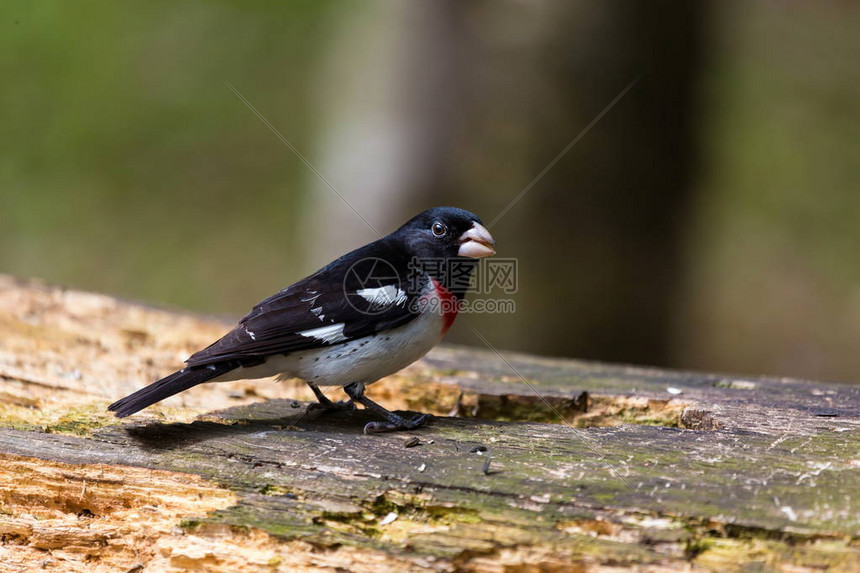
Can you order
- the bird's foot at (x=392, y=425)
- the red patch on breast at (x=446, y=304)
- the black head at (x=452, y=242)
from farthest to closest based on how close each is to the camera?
the black head at (x=452, y=242)
the red patch on breast at (x=446, y=304)
the bird's foot at (x=392, y=425)

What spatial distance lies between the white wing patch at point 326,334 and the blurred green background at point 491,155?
2841 millimetres

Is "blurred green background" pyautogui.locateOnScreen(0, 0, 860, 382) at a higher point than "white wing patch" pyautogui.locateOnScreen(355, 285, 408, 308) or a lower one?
higher

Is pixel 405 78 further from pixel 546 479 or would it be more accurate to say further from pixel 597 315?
pixel 546 479

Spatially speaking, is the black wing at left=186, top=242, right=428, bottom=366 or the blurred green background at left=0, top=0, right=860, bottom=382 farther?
the blurred green background at left=0, top=0, right=860, bottom=382

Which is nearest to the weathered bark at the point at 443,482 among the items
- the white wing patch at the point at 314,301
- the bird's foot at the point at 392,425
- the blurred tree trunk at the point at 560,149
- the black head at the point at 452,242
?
the bird's foot at the point at 392,425

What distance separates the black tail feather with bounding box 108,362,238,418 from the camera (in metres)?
3.07

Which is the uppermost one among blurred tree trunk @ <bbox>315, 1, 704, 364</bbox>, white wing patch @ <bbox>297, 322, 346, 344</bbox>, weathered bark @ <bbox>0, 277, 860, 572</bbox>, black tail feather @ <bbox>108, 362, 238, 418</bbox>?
blurred tree trunk @ <bbox>315, 1, 704, 364</bbox>

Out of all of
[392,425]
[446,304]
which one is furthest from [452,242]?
[392,425]

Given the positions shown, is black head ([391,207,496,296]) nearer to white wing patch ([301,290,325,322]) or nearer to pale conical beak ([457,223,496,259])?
pale conical beak ([457,223,496,259])

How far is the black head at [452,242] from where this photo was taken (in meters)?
3.74

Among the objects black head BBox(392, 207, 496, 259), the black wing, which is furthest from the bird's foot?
black head BBox(392, 207, 496, 259)

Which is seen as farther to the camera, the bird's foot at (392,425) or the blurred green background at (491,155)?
the blurred green background at (491,155)

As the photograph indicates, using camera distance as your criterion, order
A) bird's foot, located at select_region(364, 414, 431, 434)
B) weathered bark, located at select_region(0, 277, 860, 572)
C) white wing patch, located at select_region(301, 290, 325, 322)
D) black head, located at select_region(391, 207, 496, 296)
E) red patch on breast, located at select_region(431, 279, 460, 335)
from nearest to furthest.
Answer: weathered bark, located at select_region(0, 277, 860, 572), bird's foot, located at select_region(364, 414, 431, 434), white wing patch, located at select_region(301, 290, 325, 322), red patch on breast, located at select_region(431, 279, 460, 335), black head, located at select_region(391, 207, 496, 296)

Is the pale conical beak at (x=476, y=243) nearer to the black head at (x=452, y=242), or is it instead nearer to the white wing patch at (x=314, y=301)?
the black head at (x=452, y=242)
